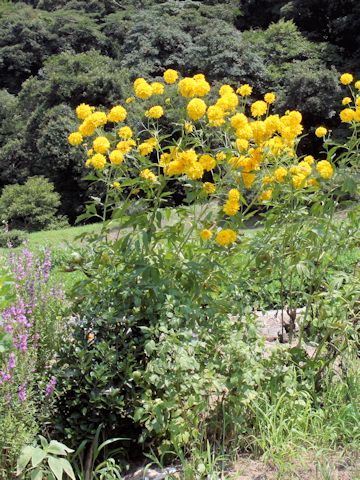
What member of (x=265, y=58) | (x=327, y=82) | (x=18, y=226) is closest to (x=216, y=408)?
(x=327, y=82)

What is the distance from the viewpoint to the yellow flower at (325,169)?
193cm

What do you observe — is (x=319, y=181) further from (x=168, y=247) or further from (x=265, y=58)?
(x=265, y=58)

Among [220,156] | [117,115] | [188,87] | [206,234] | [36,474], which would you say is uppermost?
[188,87]

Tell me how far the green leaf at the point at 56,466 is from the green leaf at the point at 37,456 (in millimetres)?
21

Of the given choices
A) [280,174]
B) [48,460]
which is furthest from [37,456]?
[280,174]

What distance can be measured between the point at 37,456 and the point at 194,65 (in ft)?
48.6

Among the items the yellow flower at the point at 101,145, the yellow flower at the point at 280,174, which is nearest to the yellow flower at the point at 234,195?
the yellow flower at the point at 280,174

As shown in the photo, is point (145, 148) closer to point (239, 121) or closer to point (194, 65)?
point (239, 121)

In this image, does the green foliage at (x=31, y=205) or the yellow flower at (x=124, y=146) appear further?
the green foliage at (x=31, y=205)

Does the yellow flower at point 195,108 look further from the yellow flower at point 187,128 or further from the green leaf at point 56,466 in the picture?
the green leaf at point 56,466

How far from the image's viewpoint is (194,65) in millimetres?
15312

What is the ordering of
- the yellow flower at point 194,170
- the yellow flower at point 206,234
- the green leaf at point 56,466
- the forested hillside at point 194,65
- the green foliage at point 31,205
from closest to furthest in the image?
the green leaf at point 56,466 → the yellow flower at point 194,170 → the yellow flower at point 206,234 → the forested hillside at point 194,65 → the green foliage at point 31,205

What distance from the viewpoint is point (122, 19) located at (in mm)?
22344

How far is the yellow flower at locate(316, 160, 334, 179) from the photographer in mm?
1931
